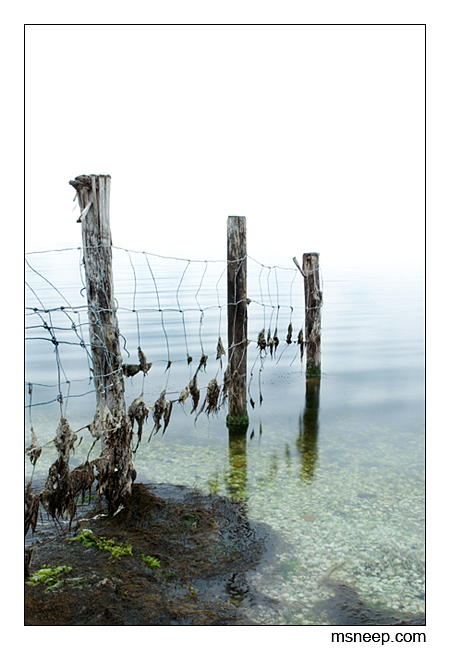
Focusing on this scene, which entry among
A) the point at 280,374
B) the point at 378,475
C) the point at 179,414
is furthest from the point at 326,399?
the point at 378,475

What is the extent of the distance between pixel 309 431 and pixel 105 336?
12.9 feet

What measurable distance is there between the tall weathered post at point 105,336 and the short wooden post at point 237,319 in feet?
6.17

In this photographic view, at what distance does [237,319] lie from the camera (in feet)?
21.1

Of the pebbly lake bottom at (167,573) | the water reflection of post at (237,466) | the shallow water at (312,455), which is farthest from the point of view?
the water reflection of post at (237,466)

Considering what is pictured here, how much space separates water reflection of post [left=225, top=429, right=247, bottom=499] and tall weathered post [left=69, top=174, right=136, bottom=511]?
48.6 inches

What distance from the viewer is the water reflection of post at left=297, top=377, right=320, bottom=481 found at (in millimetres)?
5828

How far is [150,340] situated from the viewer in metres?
12.9

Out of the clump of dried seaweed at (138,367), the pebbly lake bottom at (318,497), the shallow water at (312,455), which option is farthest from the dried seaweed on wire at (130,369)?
the pebbly lake bottom at (318,497)

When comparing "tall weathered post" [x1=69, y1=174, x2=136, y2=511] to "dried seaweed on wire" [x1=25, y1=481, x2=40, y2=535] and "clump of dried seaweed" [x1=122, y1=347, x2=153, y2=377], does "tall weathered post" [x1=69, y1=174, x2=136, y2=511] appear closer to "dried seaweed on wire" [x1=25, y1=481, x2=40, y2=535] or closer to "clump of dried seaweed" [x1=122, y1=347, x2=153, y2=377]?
"clump of dried seaweed" [x1=122, y1=347, x2=153, y2=377]

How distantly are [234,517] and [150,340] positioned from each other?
8.66 metres

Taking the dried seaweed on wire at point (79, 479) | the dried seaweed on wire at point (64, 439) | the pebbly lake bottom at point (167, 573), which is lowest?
the pebbly lake bottom at point (167, 573)

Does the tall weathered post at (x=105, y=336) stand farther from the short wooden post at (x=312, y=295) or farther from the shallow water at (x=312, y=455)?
the short wooden post at (x=312, y=295)

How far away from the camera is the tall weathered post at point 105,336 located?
13.5 feet

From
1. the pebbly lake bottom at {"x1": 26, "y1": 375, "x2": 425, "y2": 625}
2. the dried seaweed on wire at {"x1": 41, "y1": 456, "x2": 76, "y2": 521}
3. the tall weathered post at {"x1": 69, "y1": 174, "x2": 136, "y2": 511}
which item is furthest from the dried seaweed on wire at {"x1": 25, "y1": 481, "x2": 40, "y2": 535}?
the pebbly lake bottom at {"x1": 26, "y1": 375, "x2": 425, "y2": 625}
